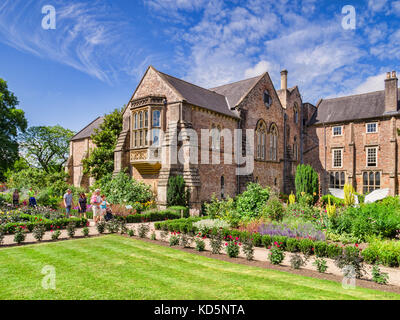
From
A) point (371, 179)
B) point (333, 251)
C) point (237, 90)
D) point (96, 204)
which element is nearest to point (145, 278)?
point (333, 251)

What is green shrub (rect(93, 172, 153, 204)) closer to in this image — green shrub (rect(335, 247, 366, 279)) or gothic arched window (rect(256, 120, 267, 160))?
gothic arched window (rect(256, 120, 267, 160))

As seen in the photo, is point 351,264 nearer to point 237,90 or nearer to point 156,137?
point 156,137

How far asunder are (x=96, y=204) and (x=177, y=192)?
5.72m

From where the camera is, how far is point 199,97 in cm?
2525

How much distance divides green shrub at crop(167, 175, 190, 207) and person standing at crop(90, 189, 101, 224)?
4881mm

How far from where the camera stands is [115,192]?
2231 centimetres

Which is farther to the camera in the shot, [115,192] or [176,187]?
[115,192]

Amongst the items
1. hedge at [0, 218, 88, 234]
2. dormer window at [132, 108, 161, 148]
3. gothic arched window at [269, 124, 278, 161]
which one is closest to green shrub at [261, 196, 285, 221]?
hedge at [0, 218, 88, 234]

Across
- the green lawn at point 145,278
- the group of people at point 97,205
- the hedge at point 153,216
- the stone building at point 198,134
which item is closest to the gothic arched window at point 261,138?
the stone building at point 198,134

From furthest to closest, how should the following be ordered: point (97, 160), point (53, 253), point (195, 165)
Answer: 1. point (97, 160)
2. point (195, 165)
3. point (53, 253)

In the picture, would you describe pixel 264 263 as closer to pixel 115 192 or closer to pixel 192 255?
pixel 192 255

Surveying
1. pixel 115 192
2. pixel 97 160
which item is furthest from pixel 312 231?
pixel 97 160

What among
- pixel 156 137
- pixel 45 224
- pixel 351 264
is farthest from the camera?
pixel 156 137
